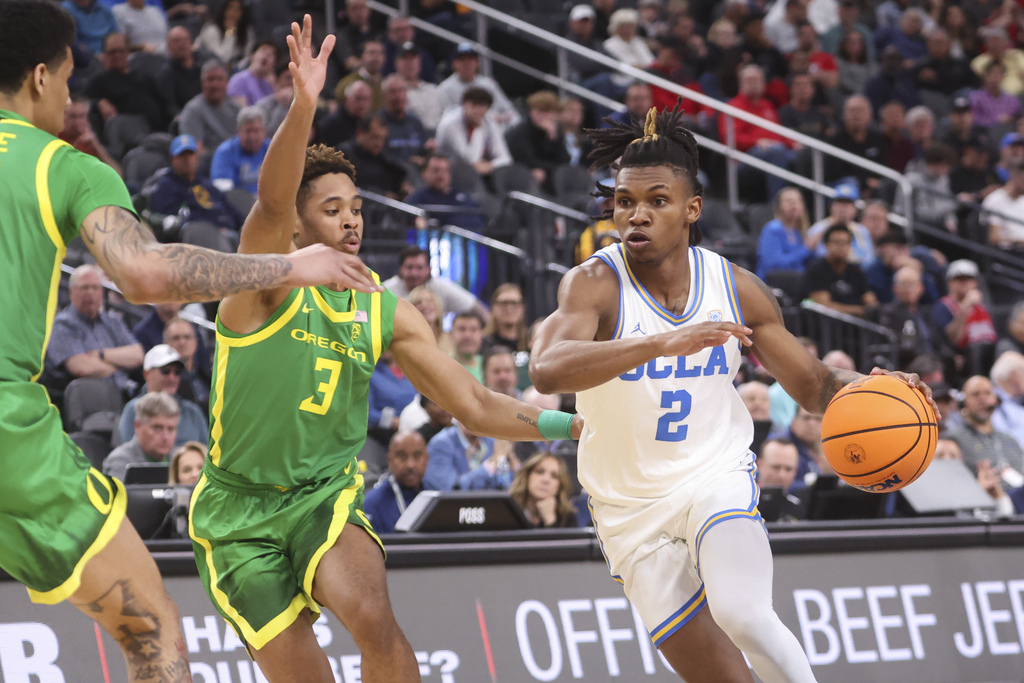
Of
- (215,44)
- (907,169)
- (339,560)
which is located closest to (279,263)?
Result: (339,560)

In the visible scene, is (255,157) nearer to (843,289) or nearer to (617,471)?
(843,289)

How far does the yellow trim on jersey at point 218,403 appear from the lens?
4422 millimetres

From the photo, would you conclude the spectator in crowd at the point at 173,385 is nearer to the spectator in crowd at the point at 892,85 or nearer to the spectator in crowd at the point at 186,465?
the spectator in crowd at the point at 186,465

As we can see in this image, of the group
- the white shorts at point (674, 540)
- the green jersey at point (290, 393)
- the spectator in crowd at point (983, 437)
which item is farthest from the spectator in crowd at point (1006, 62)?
the green jersey at point (290, 393)

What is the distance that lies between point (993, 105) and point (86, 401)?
40.2 ft

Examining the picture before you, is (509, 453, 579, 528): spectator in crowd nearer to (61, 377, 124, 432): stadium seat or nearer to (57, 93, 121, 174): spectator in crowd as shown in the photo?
(61, 377, 124, 432): stadium seat

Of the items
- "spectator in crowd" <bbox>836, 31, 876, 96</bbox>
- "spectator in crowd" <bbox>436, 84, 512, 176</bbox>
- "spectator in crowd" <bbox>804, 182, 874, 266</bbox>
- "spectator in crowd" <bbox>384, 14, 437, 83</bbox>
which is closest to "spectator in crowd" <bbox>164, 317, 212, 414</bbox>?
"spectator in crowd" <bbox>436, 84, 512, 176</bbox>

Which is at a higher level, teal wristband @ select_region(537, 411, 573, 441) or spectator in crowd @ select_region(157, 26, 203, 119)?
spectator in crowd @ select_region(157, 26, 203, 119)

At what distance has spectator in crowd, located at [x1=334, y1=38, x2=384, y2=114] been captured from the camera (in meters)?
12.2

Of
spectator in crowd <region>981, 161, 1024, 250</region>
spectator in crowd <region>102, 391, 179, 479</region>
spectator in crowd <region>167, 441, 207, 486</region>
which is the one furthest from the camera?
spectator in crowd <region>981, 161, 1024, 250</region>

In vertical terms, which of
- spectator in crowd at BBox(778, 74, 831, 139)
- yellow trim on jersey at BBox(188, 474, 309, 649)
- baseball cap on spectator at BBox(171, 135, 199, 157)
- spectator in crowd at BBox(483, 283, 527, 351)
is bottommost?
yellow trim on jersey at BBox(188, 474, 309, 649)

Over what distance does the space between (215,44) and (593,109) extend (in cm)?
424

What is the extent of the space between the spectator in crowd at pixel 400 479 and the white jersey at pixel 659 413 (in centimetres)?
300

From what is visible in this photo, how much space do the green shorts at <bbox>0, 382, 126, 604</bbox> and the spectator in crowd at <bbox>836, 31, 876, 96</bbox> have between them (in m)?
14.4
